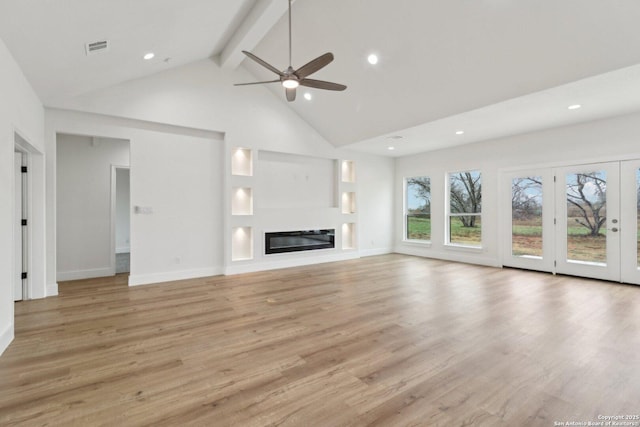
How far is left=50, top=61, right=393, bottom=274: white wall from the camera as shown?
5.20m

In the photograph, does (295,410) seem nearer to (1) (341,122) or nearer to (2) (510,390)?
(2) (510,390)

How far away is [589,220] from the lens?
5520 millimetres

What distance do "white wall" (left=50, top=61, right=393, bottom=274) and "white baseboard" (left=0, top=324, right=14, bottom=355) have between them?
2269mm

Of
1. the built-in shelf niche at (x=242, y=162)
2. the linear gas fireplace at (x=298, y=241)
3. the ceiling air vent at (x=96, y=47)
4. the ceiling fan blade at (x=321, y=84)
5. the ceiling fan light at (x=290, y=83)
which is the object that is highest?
the ceiling air vent at (x=96, y=47)

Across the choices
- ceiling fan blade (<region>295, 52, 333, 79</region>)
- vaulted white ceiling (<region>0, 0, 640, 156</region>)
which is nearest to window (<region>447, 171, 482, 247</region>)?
vaulted white ceiling (<region>0, 0, 640, 156</region>)

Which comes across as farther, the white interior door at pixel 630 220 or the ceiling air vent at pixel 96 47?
the white interior door at pixel 630 220

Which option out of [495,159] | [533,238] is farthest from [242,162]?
[533,238]

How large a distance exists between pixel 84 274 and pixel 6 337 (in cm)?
324

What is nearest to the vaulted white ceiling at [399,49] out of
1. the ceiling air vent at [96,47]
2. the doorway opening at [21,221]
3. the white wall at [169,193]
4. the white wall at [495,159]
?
the ceiling air vent at [96,47]

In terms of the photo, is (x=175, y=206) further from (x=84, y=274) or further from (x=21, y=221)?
(x=84, y=274)

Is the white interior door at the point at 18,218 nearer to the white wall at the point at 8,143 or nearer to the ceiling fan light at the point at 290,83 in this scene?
the white wall at the point at 8,143

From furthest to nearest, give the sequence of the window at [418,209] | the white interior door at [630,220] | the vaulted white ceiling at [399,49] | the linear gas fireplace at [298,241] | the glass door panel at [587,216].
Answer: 1. the window at [418,209]
2. the linear gas fireplace at [298,241]
3. the glass door panel at [587,216]
4. the white interior door at [630,220]
5. the vaulted white ceiling at [399,49]

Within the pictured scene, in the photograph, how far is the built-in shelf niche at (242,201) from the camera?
21.4ft

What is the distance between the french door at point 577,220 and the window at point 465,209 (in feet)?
2.20
